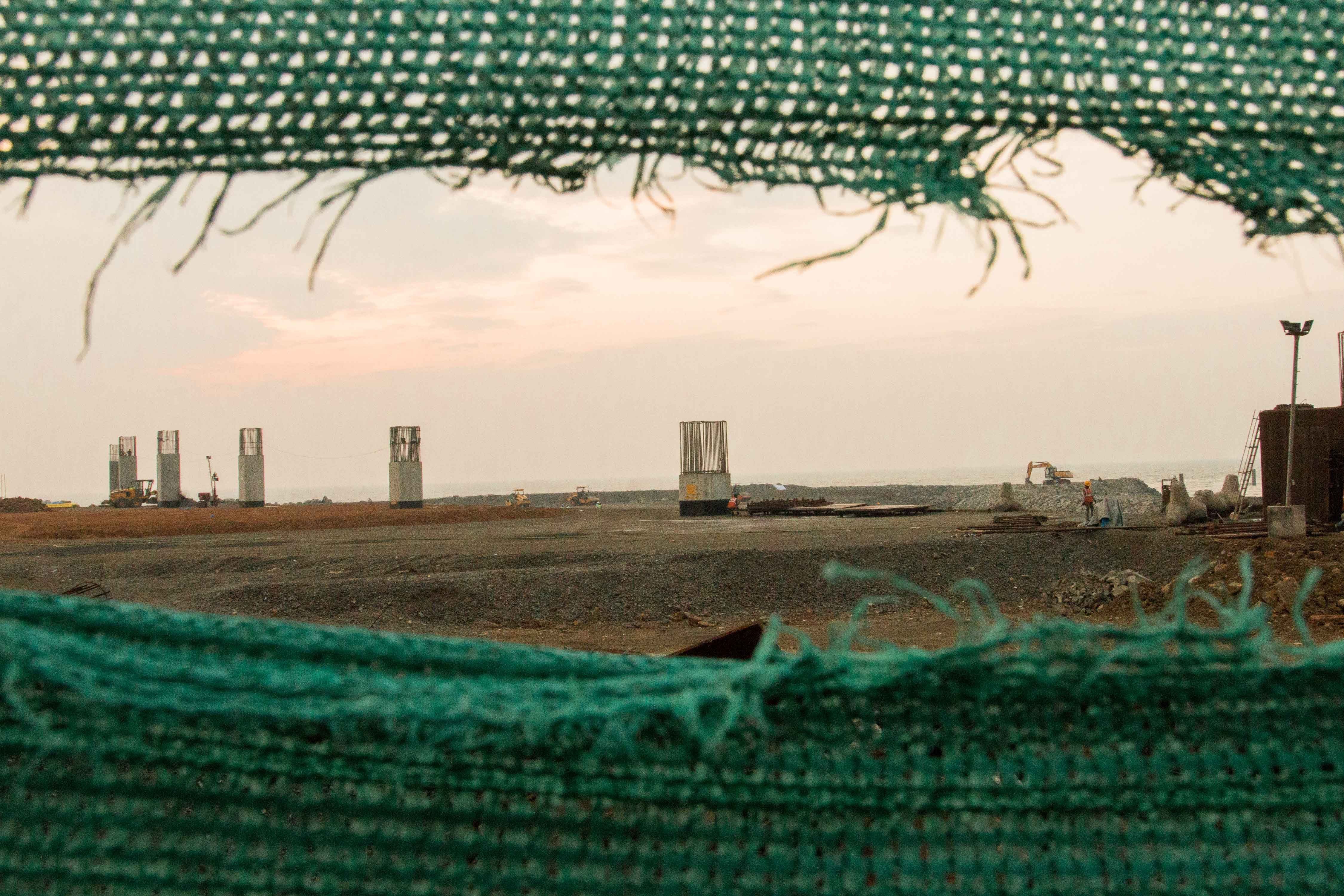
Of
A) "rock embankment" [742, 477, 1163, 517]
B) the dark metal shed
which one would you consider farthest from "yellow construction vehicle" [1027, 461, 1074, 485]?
the dark metal shed

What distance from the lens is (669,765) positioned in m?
0.98

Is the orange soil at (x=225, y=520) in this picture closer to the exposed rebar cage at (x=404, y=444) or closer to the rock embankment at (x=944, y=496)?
the exposed rebar cage at (x=404, y=444)

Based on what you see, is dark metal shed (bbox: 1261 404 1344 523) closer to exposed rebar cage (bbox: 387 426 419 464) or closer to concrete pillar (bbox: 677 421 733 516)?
concrete pillar (bbox: 677 421 733 516)

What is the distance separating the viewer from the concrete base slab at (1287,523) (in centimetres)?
1189

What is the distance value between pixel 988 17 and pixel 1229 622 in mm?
746

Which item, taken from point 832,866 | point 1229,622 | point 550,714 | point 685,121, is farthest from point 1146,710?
point 685,121

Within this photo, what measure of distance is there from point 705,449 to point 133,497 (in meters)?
21.9

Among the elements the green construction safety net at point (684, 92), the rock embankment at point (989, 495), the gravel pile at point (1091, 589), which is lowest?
the gravel pile at point (1091, 589)

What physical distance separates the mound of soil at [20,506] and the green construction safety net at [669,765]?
33.3m

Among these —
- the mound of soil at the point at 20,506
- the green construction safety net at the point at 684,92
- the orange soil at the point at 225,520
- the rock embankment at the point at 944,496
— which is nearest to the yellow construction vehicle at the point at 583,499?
the rock embankment at the point at 944,496

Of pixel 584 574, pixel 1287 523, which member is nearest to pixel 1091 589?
pixel 1287 523

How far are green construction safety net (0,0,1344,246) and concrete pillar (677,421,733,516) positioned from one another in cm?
2123

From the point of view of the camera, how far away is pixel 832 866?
1.00m

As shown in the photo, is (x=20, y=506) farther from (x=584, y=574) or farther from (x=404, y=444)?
(x=584, y=574)
